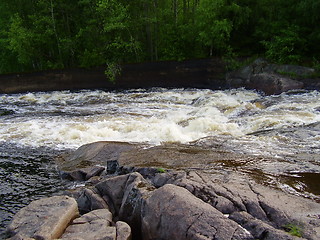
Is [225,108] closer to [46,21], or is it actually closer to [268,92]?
[268,92]

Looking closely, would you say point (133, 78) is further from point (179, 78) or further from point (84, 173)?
point (84, 173)

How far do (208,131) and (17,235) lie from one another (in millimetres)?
7313

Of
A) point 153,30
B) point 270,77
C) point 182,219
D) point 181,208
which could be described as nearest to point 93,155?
point 181,208

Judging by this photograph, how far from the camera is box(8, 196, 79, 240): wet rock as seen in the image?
4688mm

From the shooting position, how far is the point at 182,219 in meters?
4.38

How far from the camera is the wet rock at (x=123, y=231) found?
4.61 m

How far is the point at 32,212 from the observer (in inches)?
210

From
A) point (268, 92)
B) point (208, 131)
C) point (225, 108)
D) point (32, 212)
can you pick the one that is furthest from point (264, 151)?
point (268, 92)

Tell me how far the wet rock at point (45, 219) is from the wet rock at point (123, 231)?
0.89 metres

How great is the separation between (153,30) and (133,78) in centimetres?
568

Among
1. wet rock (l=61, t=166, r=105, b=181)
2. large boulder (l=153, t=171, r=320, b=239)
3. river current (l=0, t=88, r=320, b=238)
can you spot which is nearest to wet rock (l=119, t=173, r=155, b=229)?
large boulder (l=153, t=171, r=320, b=239)

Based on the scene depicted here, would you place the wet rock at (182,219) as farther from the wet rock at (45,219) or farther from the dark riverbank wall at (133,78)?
the dark riverbank wall at (133,78)

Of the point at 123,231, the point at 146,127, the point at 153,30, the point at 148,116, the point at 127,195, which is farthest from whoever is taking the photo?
the point at 153,30

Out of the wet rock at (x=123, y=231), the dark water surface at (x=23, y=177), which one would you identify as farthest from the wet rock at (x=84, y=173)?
the wet rock at (x=123, y=231)
